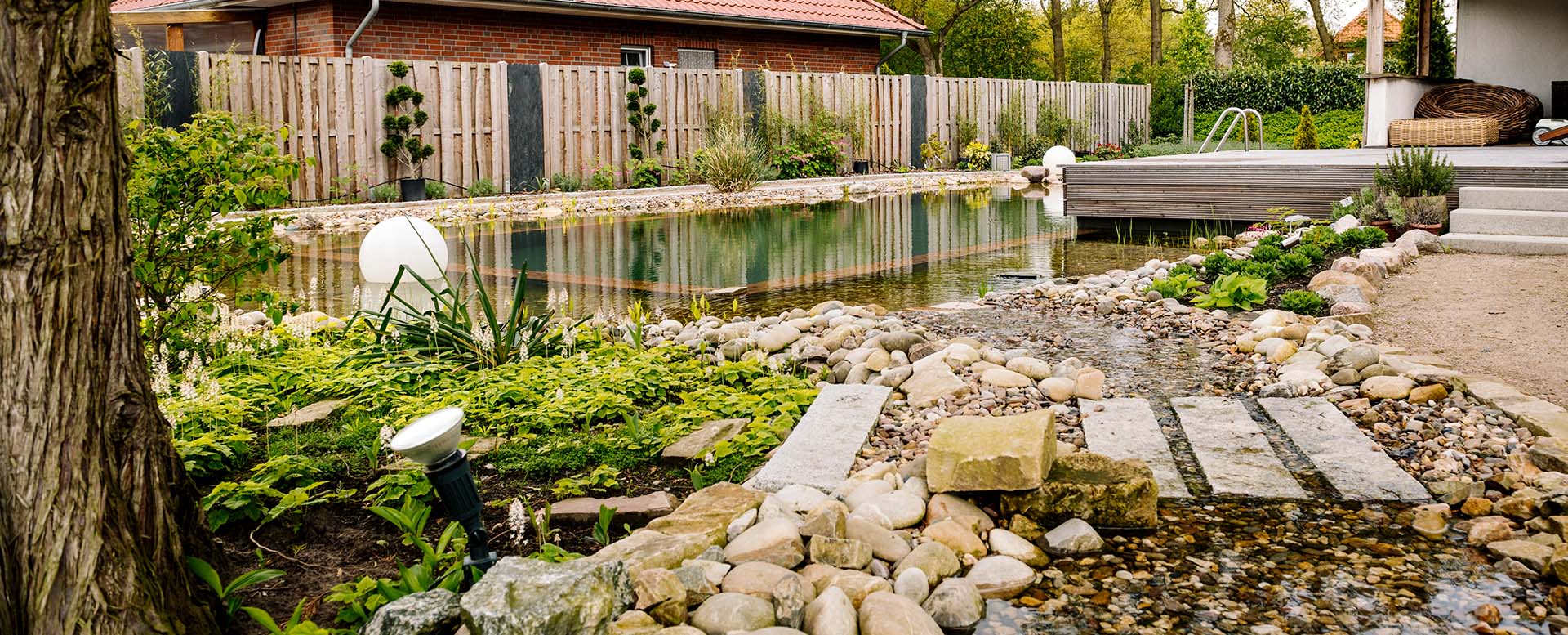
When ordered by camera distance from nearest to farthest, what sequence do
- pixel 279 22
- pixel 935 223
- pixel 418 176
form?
pixel 935 223 < pixel 418 176 < pixel 279 22

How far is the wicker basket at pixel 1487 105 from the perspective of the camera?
13.9 m

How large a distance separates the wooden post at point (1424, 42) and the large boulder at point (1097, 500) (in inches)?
576

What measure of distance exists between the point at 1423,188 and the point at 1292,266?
2477 millimetres

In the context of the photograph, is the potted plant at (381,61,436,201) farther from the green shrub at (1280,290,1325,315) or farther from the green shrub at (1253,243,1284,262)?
the green shrub at (1280,290,1325,315)

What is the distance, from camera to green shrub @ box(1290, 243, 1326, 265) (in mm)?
6656

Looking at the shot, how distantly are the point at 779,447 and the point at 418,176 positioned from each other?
38.6 feet

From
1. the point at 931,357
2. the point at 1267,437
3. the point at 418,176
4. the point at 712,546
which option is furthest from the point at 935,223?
the point at 712,546

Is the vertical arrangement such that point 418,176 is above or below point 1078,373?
above

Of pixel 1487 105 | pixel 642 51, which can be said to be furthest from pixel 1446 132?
pixel 642 51

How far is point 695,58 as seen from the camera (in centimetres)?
2127

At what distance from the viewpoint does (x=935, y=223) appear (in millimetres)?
11930

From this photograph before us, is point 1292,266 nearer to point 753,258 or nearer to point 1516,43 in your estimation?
point 753,258

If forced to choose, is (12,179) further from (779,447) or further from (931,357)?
(931,357)

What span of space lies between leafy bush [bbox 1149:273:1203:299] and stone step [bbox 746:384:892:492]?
2607 millimetres
